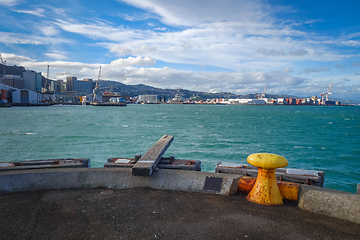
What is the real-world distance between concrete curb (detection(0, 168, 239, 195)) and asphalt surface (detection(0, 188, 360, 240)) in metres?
0.22

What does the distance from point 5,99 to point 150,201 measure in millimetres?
150829

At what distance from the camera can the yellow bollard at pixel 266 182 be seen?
470 centimetres

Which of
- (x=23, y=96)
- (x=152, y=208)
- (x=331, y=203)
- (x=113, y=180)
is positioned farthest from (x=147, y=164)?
(x=23, y=96)

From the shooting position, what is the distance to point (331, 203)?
428 centimetres

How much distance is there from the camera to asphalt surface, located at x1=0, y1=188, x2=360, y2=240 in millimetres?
3639

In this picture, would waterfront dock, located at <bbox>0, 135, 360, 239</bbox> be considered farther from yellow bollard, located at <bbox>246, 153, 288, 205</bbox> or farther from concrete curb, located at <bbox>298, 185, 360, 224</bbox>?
yellow bollard, located at <bbox>246, 153, 288, 205</bbox>

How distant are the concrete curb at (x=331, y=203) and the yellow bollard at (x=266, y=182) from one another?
461 millimetres

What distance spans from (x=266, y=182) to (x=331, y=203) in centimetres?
110

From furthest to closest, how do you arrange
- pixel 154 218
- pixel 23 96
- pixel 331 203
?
pixel 23 96
pixel 331 203
pixel 154 218

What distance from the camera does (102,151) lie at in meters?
20.6

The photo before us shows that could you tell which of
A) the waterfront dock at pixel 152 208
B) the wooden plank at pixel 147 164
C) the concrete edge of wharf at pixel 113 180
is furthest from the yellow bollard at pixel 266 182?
the wooden plank at pixel 147 164

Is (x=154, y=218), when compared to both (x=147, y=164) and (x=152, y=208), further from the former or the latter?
(x=147, y=164)

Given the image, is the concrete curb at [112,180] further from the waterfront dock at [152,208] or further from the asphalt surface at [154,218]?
the asphalt surface at [154,218]

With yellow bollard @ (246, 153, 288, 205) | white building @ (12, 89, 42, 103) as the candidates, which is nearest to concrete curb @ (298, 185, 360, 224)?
yellow bollard @ (246, 153, 288, 205)
